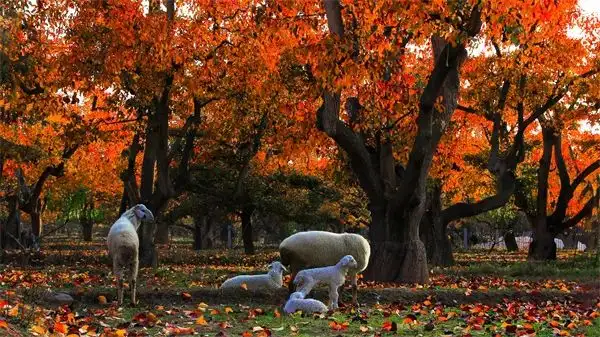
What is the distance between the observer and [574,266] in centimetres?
2611

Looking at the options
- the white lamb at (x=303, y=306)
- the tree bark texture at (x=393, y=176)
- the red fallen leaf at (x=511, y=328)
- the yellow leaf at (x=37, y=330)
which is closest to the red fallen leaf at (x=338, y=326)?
the white lamb at (x=303, y=306)

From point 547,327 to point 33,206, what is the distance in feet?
106

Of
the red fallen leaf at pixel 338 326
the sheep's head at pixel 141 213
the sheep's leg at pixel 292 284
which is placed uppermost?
the sheep's head at pixel 141 213

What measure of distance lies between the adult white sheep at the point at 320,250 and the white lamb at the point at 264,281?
50 cm

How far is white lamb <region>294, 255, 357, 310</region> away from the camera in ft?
39.1

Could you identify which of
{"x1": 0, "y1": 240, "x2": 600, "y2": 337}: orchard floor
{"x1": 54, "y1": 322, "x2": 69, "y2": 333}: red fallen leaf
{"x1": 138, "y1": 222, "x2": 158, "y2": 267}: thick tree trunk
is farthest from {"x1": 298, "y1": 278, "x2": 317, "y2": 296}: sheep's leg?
{"x1": 138, "y1": 222, "x2": 158, "y2": 267}: thick tree trunk

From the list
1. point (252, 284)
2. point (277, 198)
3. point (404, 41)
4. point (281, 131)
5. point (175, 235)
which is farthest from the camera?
point (175, 235)

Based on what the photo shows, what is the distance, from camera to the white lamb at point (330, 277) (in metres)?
11.9

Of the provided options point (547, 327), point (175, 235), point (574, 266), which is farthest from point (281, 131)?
point (175, 235)

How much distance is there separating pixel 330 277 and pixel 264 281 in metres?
2.15

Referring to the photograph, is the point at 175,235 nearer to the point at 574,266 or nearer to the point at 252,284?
the point at 574,266

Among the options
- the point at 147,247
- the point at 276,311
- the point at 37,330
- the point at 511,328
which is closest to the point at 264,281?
→ the point at 276,311

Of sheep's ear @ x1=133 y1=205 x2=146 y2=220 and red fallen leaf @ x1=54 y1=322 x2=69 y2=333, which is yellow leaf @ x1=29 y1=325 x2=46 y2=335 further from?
sheep's ear @ x1=133 y1=205 x2=146 y2=220

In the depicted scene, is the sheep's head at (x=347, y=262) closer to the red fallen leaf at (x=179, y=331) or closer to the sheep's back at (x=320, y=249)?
the sheep's back at (x=320, y=249)
